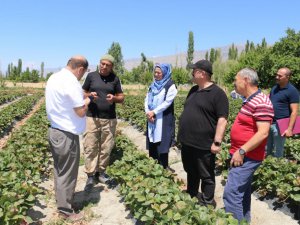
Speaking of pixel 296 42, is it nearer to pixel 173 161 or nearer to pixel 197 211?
pixel 173 161

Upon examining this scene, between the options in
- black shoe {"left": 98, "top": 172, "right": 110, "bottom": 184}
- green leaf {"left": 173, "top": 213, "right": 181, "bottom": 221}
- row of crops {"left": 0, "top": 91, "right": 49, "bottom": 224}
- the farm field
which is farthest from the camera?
black shoe {"left": 98, "top": 172, "right": 110, "bottom": 184}

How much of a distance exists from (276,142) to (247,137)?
2461mm

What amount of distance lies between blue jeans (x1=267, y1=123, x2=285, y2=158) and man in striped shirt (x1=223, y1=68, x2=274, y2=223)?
2146 millimetres

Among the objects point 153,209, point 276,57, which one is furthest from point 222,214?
point 276,57

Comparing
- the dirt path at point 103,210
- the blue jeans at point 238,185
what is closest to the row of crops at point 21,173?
the dirt path at point 103,210

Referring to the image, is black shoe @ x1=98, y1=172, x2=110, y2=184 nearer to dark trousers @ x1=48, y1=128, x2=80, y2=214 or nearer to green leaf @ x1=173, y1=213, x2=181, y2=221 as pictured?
dark trousers @ x1=48, y1=128, x2=80, y2=214

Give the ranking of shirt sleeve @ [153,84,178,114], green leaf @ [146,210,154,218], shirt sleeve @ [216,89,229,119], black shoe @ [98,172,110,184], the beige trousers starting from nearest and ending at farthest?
1. green leaf @ [146,210,154,218]
2. shirt sleeve @ [216,89,229,119]
3. shirt sleeve @ [153,84,178,114]
4. the beige trousers
5. black shoe @ [98,172,110,184]

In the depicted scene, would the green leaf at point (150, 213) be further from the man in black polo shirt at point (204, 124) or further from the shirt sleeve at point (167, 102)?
the shirt sleeve at point (167, 102)

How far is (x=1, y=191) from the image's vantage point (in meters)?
3.79

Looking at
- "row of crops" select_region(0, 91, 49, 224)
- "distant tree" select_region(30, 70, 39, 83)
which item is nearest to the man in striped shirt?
"row of crops" select_region(0, 91, 49, 224)

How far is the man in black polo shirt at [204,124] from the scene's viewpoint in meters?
3.90

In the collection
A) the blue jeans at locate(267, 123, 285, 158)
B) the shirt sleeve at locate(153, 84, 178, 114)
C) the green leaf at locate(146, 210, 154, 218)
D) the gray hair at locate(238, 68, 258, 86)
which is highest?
the gray hair at locate(238, 68, 258, 86)

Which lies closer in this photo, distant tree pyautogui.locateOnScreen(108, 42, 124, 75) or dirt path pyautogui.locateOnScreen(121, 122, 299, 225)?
dirt path pyautogui.locateOnScreen(121, 122, 299, 225)

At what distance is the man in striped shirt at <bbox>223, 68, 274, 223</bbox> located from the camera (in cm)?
322
